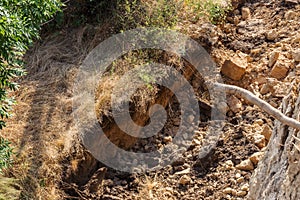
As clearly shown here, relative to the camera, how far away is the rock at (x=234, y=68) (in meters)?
3.54

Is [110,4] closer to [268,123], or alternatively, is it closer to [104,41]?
[104,41]

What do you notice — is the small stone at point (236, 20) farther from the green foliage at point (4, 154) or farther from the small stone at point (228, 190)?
the green foliage at point (4, 154)

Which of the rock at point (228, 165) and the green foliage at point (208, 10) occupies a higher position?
the green foliage at point (208, 10)

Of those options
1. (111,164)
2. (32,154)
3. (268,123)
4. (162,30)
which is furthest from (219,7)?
(32,154)

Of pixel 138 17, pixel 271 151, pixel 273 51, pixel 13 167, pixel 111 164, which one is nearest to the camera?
pixel 271 151

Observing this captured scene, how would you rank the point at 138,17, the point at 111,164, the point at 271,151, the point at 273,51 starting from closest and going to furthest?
the point at 271,151
the point at 111,164
the point at 273,51
the point at 138,17

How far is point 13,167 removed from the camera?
9.84 feet

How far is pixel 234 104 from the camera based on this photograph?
11.2 ft

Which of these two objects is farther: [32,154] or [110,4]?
[110,4]

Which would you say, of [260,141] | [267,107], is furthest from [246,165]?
[267,107]

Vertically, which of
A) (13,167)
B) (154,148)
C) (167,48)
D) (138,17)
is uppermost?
(138,17)

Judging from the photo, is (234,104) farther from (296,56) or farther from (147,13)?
(147,13)

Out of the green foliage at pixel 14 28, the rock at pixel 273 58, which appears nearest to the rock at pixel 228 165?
→ the rock at pixel 273 58

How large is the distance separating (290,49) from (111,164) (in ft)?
5.50
